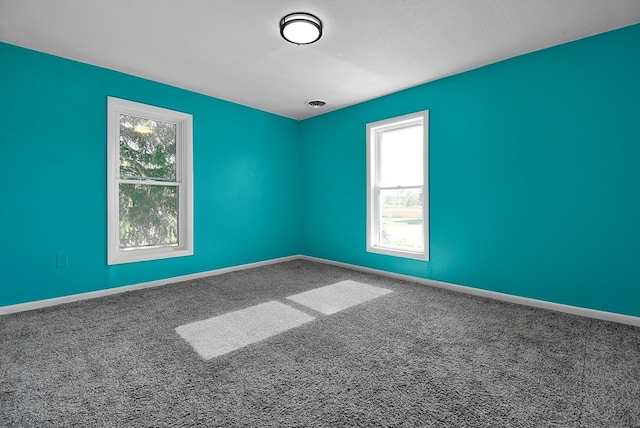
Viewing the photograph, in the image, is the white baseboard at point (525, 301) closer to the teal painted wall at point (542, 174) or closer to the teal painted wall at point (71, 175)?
the teal painted wall at point (542, 174)

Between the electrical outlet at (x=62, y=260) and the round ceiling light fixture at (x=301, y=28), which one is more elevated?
the round ceiling light fixture at (x=301, y=28)

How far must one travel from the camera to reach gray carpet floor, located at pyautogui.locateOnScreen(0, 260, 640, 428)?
58.1 inches

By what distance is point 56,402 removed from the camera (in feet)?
5.13

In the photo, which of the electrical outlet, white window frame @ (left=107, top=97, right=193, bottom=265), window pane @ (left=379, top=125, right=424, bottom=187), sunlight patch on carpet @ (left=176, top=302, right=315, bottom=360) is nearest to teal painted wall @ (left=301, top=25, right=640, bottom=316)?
window pane @ (left=379, top=125, right=424, bottom=187)

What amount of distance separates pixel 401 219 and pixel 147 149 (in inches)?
139

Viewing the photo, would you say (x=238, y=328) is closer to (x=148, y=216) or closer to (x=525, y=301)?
(x=148, y=216)

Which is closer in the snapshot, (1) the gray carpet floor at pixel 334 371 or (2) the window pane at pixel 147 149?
(1) the gray carpet floor at pixel 334 371

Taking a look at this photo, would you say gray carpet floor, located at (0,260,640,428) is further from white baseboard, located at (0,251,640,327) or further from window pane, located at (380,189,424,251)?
window pane, located at (380,189,424,251)

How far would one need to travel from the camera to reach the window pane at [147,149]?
3680 mm

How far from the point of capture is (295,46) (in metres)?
2.89

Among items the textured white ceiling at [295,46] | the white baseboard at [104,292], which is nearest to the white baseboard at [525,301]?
the white baseboard at [104,292]

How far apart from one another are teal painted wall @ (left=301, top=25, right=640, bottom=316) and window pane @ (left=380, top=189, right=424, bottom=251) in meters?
0.26

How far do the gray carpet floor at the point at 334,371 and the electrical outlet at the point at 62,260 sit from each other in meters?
0.44

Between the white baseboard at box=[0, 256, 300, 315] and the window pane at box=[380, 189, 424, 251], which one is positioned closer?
the white baseboard at box=[0, 256, 300, 315]
